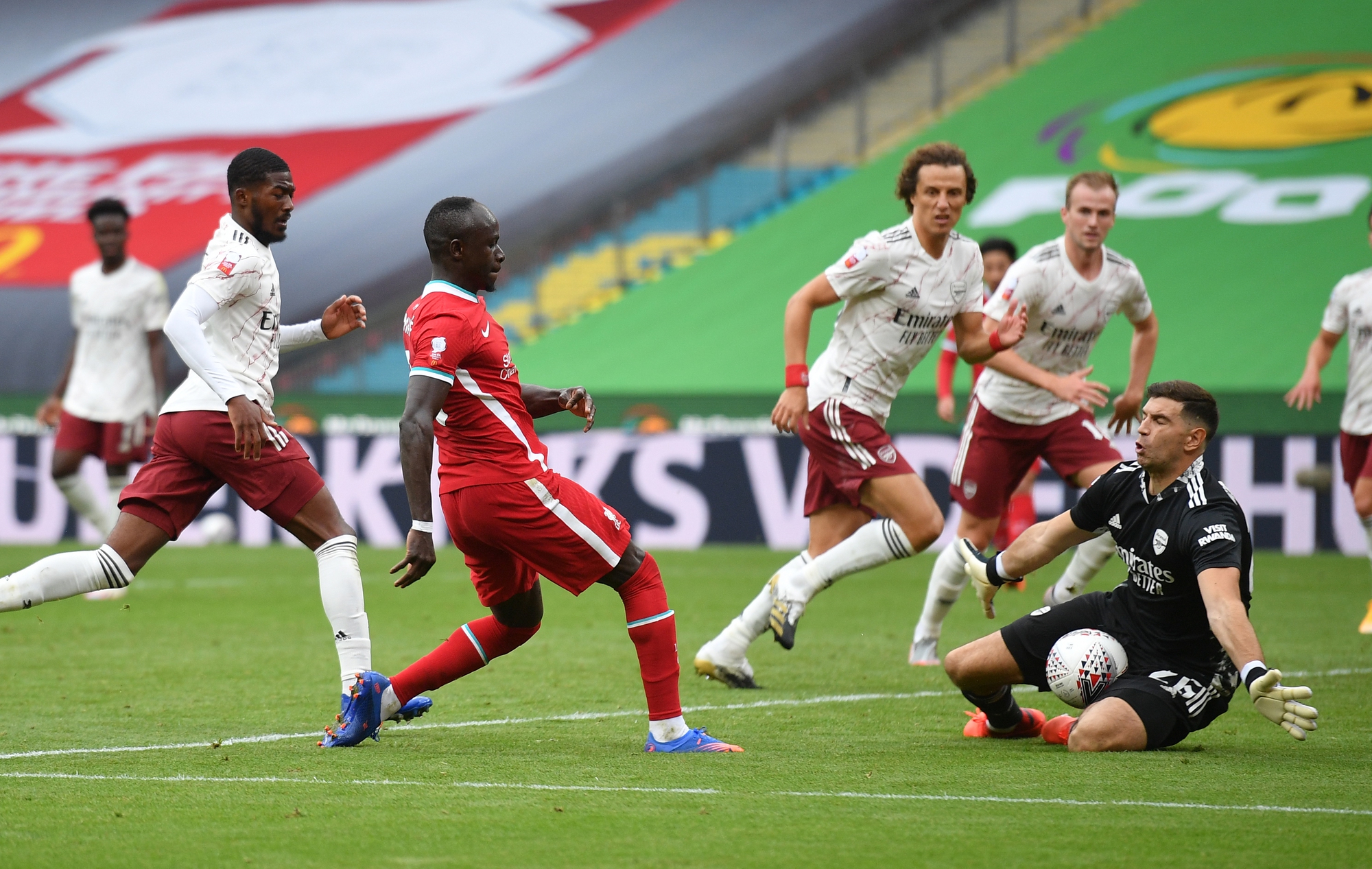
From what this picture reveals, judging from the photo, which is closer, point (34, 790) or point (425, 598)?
point (34, 790)

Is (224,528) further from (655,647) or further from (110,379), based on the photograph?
(655,647)

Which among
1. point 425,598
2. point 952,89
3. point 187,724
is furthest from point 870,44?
point 187,724

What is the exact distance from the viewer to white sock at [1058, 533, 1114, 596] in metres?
8.20

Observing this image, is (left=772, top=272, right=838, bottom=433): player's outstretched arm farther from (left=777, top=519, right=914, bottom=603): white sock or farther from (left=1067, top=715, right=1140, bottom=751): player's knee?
(left=1067, top=715, right=1140, bottom=751): player's knee

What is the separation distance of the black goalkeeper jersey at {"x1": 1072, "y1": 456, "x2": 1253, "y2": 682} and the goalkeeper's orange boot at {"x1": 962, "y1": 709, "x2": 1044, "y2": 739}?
1.58 ft

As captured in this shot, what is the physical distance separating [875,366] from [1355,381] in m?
3.60

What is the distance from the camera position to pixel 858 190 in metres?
24.3

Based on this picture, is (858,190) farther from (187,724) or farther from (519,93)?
(187,724)

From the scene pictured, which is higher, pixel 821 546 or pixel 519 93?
pixel 519 93

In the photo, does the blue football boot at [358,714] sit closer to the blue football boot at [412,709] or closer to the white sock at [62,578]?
the blue football boot at [412,709]

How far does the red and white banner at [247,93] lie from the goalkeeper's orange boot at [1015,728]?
21.6 meters

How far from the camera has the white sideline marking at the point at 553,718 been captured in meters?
5.77

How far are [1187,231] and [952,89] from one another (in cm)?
564

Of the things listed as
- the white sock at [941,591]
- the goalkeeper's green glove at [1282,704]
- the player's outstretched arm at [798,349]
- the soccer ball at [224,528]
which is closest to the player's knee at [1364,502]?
the white sock at [941,591]
